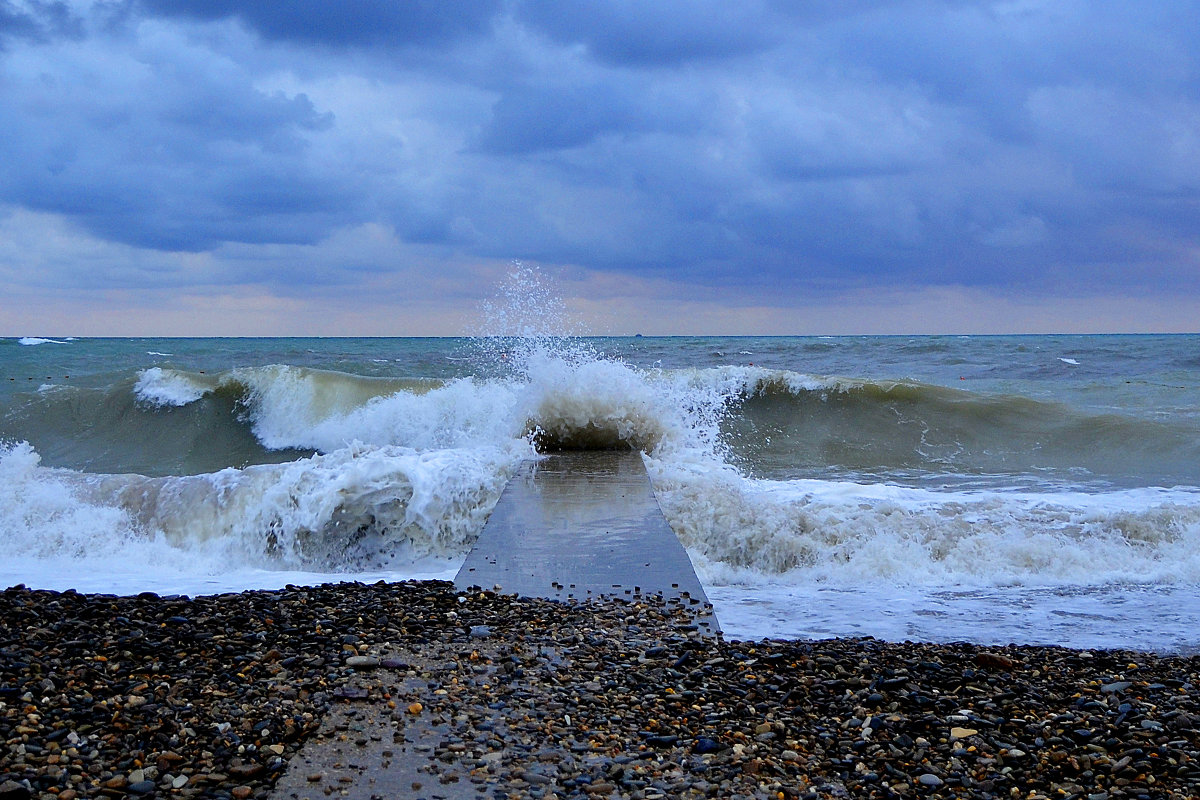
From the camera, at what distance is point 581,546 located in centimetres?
487

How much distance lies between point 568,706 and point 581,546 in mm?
2084

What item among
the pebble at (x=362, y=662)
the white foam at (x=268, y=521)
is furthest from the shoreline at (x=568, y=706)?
A: the white foam at (x=268, y=521)

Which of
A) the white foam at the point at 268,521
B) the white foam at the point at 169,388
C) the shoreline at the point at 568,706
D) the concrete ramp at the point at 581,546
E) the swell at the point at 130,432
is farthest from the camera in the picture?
the white foam at the point at 169,388

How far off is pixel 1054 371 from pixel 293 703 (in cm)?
2579

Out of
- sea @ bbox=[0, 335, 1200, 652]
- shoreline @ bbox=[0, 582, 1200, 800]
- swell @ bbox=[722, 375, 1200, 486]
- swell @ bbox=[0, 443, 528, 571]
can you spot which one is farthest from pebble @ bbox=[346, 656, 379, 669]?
swell @ bbox=[722, 375, 1200, 486]

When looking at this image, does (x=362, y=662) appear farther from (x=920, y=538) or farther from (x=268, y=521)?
(x=920, y=538)

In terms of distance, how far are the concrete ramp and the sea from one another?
0.39 m

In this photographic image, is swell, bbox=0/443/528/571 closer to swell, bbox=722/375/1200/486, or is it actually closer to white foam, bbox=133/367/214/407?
swell, bbox=722/375/1200/486

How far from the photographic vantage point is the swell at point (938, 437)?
1063 centimetres

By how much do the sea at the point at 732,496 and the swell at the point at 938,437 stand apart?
0.20 ft

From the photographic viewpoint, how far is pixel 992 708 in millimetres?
2875

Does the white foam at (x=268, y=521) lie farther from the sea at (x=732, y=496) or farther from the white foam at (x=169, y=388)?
the white foam at (x=169, y=388)

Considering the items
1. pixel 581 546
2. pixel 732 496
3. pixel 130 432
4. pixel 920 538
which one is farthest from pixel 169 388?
pixel 920 538

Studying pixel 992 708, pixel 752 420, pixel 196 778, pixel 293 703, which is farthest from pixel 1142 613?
pixel 752 420
